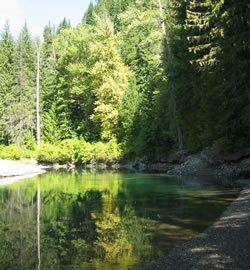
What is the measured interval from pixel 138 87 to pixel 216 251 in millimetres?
41050

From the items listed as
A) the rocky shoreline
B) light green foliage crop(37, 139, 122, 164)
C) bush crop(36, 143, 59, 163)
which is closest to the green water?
the rocky shoreline

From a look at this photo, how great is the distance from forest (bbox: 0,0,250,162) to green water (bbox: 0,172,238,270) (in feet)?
18.5

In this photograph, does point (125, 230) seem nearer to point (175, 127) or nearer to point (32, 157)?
point (175, 127)

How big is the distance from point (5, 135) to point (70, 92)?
394 inches

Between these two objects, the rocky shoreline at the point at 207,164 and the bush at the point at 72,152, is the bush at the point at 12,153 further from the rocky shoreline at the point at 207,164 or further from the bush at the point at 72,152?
the rocky shoreline at the point at 207,164

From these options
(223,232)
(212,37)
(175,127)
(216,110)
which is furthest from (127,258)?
(175,127)

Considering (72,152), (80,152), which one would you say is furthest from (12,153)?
(80,152)

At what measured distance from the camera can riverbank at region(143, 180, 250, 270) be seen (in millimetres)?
8852

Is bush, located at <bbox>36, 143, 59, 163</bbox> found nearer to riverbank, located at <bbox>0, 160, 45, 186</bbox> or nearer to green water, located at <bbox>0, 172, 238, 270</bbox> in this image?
riverbank, located at <bbox>0, 160, 45, 186</bbox>

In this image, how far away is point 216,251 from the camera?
984cm

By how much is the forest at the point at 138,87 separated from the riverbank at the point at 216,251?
390 inches

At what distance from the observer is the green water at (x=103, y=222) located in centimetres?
1091

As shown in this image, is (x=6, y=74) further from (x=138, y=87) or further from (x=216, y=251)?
(x=216, y=251)

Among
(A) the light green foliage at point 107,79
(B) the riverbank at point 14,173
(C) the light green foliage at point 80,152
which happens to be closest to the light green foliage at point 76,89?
(A) the light green foliage at point 107,79
